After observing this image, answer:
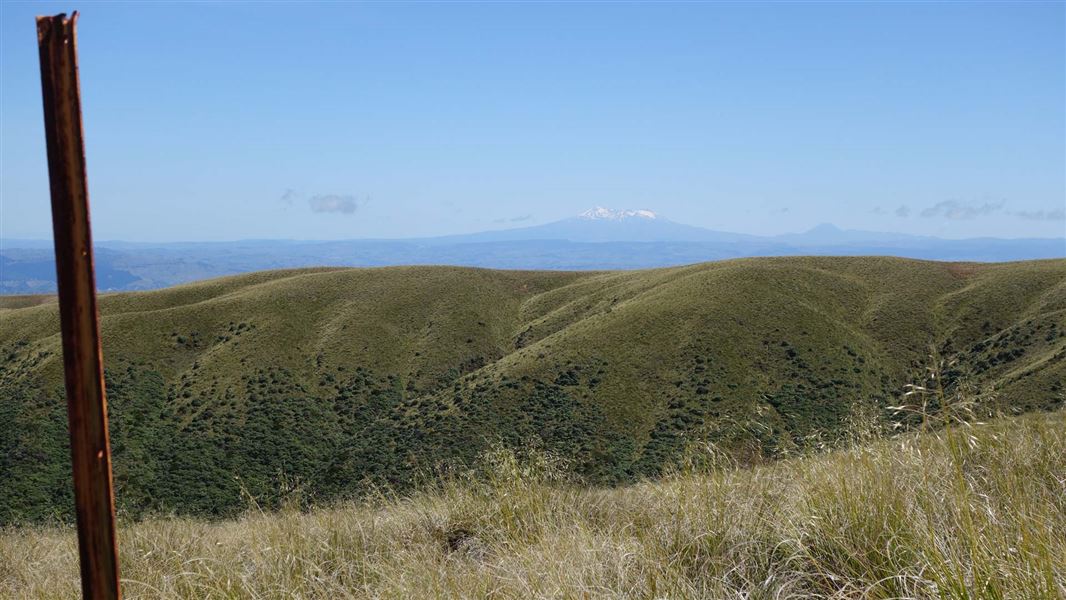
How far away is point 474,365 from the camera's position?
62844mm

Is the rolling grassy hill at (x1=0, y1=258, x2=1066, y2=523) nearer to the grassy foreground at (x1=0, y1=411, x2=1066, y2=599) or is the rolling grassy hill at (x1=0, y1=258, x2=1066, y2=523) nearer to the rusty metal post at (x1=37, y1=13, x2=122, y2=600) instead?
the grassy foreground at (x1=0, y1=411, x2=1066, y2=599)

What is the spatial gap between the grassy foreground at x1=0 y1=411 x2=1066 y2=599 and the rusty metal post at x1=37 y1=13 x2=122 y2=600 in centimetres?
265

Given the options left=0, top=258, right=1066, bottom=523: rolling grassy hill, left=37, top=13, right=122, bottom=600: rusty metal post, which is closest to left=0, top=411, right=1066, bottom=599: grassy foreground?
left=37, top=13, right=122, bottom=600: rusty metal post

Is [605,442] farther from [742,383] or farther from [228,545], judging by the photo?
[228,545]

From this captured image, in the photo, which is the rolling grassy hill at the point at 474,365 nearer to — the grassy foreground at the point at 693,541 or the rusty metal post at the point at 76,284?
the grassy foreground at the point at 693,541

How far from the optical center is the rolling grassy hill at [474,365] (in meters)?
43.3

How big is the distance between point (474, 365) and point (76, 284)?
61.2 meters

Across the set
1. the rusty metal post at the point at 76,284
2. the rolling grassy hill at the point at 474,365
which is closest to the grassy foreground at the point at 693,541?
the rusty metal post at the point at 76,284

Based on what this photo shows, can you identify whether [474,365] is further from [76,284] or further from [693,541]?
[76,284]

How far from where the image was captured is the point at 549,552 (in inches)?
195

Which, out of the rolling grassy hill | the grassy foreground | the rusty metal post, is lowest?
the rolling grassy hill

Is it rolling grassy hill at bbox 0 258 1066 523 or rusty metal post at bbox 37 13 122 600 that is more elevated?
rusty metal post at bbox 37 13 122 600

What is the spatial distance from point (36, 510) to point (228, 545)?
4355 centimetres

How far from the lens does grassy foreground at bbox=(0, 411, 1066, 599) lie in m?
4.03
